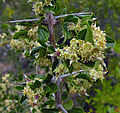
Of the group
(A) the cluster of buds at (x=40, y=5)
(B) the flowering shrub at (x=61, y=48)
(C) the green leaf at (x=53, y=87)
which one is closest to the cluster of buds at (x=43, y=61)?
(B) the flowering shrub at (x=61, y=48)

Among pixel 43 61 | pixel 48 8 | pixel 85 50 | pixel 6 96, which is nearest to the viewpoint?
pixel 85 50

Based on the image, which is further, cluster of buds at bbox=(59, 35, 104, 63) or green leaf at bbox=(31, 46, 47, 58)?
green leaf at bbox=(31, 46, 47, 58)

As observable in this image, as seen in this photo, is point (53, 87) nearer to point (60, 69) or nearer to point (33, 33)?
point (60, 69)

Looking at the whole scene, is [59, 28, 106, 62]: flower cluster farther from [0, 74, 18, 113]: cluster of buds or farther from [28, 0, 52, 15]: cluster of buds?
[0, 74, 18, 113]: cluster of buds

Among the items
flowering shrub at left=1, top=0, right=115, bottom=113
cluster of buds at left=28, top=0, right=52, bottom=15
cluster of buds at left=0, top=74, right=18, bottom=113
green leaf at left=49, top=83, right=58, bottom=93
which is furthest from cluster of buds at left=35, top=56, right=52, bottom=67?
cluster of buds at left=0, top=74, right=18, bottom=113

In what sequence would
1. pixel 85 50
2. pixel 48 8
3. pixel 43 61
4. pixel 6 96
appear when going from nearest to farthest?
pixel 85 50 → pixel 48 8 → pixel 43 61 → pixel 6 96

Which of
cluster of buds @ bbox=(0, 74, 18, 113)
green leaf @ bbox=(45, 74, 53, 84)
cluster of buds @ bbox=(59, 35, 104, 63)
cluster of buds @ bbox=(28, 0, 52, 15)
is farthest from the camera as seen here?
cluster of buds @ bbox=(0, 74, 18, 113)

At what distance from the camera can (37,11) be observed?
2.24ft

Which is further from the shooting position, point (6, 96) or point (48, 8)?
point (6, 96)

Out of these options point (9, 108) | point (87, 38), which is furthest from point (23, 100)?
point (9, 108)

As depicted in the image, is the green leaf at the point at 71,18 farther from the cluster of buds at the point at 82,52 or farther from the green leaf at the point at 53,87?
the green leaf at the point at 53,87

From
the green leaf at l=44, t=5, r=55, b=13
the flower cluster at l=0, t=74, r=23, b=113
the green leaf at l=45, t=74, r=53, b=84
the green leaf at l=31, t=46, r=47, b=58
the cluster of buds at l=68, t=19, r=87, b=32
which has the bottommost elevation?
the flower cluster at l=0, t=74, r=23, b=113

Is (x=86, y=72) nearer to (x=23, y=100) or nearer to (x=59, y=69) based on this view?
(x=59, y=69)

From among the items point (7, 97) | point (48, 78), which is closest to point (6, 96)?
point (7, 97)
